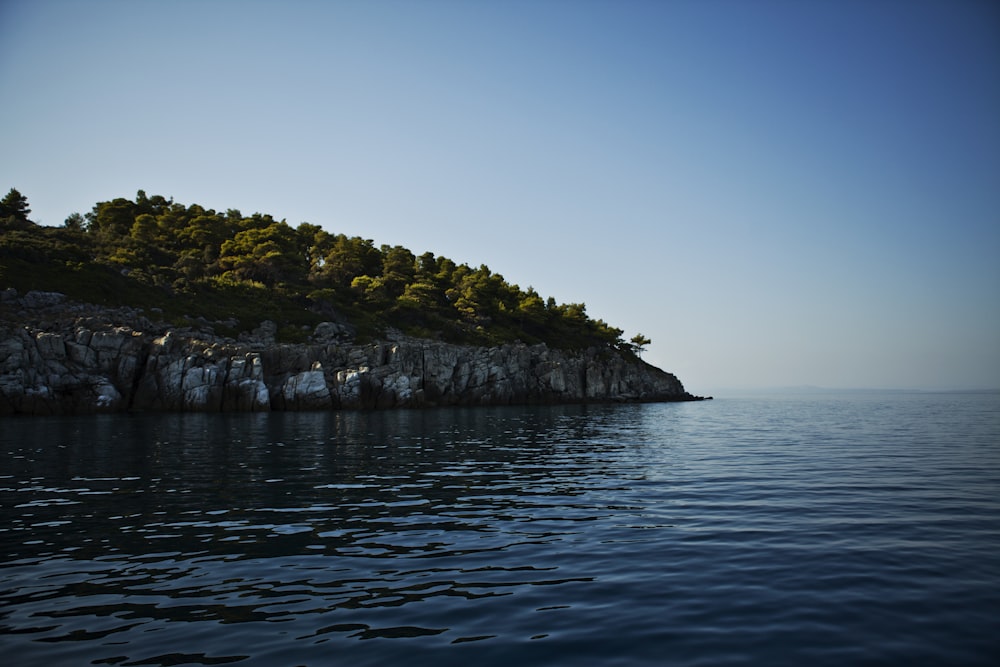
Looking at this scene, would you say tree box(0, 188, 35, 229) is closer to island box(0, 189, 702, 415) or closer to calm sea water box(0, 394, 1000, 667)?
island box(0, 189, 702, 415)

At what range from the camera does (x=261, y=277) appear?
10906 cm

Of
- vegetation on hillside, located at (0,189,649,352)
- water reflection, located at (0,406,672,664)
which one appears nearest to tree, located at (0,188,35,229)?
vegetation on hillside, located at (0,189,649,352)

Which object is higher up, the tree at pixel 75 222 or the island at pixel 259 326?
the tree at pixel 75 222

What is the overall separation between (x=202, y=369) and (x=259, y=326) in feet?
66.0

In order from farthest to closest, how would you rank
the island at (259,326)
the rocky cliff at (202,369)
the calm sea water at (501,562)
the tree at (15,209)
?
the tree at (15,209) → the island at (259,326) → the rocky cliff at (202,369) → the calm sea water at (501,562)

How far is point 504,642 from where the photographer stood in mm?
7809

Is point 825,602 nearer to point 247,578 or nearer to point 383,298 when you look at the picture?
point 247,578

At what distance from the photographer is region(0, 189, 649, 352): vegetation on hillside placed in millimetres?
78938

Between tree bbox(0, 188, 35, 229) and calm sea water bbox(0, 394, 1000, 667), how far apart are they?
3790 inches

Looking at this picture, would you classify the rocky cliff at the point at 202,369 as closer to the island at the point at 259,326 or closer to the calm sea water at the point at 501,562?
the island at the point at 259,326

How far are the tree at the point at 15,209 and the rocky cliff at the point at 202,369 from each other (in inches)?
1725

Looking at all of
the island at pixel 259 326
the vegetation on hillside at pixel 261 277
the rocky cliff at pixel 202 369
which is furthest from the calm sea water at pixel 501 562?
the vegetation on hillside at pixel 261 277

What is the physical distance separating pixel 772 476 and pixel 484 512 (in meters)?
11.9

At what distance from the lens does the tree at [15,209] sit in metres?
97.0
